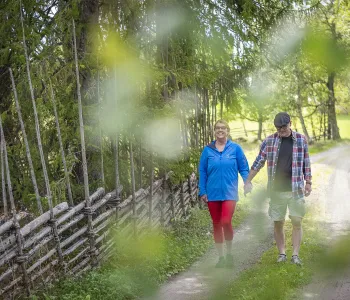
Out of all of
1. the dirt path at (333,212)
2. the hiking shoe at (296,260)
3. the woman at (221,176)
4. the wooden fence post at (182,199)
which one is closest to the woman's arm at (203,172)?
the woman at (221,176)

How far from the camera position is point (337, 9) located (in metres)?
1.07

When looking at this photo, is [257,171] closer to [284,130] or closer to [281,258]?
[284,130]

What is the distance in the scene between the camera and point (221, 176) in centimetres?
567

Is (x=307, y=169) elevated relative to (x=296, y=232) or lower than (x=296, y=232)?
elevated

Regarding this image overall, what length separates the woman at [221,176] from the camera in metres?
5.67

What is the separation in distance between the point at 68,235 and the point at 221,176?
5.88 ft

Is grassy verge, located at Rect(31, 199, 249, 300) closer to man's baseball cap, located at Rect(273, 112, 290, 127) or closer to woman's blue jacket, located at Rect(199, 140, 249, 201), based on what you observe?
woman's blue jacket, located at Rect(199, 140, 249, 201)

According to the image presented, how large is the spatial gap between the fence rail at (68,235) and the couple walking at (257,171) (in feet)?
3.69

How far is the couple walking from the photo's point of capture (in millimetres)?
5336

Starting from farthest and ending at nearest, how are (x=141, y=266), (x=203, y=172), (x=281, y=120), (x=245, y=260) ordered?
(x=245, y=260) → (x=203, y=172) → (x=141, y=266) → (x=281, y=120)

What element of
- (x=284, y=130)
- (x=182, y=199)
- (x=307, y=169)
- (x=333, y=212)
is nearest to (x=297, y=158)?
(x=307, y=169)

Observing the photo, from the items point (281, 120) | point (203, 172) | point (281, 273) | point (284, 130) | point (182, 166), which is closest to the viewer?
point (281, 273)

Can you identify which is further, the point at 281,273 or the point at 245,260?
the point at 245,260

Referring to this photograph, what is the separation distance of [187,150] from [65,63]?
2.52 meters
